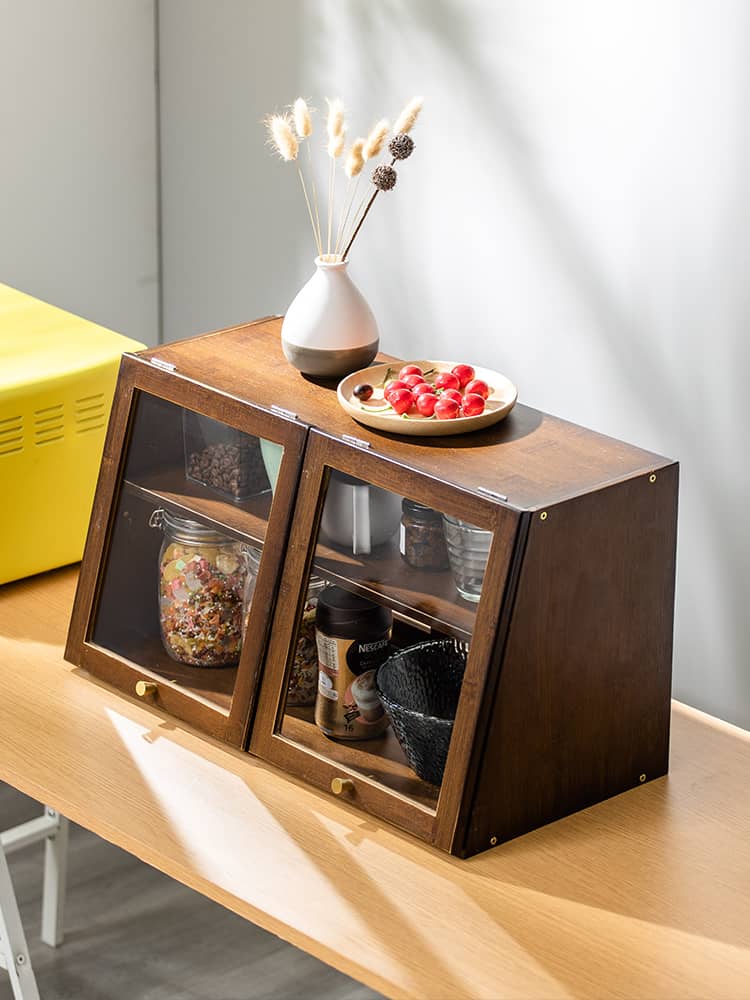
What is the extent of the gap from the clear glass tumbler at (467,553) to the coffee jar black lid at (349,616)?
0.16 metres

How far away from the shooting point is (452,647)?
5.77 ft

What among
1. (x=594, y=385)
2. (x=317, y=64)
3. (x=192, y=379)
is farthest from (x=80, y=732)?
(x=317, y=64)

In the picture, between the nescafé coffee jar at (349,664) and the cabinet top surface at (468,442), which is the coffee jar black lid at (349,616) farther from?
the cabinet top surface at (468,442)

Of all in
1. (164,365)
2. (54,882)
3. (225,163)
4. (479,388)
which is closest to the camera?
(479,388)

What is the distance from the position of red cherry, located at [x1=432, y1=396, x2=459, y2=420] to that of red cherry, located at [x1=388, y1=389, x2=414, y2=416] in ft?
0.11

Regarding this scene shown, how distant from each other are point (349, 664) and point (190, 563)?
305 mm

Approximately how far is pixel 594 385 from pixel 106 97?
1481 millimetres

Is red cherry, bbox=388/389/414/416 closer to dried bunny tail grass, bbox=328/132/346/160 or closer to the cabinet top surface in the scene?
the cabinet top surface

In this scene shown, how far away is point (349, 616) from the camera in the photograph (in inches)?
74.1

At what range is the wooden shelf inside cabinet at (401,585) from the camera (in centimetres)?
174

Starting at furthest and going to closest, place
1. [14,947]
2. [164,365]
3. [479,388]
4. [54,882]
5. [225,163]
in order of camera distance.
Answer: [225,163] → [54,882] → [14,947] → [164,365] → [479,388]

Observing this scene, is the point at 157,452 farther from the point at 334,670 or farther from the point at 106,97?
the point at 106,97

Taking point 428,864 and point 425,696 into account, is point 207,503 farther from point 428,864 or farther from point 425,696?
point 428,864

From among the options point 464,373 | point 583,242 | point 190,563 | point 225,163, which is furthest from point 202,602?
point 225,163
